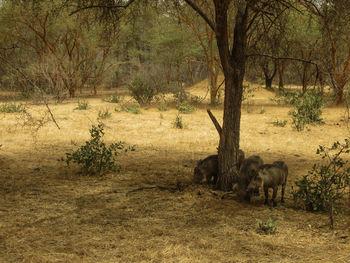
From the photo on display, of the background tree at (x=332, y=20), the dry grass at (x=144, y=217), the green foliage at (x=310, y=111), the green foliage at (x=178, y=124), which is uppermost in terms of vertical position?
the background tree at (x=332, y=20)

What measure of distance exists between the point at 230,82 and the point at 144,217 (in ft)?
7.39

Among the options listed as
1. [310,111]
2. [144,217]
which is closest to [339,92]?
[144,217]

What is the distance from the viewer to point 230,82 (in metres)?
4.76

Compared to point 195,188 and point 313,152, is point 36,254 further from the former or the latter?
point 313,152

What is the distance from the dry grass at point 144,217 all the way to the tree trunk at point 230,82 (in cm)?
46

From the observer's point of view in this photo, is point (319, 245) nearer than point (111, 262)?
No

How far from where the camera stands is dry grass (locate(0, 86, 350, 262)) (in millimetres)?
2971

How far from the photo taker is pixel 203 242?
10.4 feet

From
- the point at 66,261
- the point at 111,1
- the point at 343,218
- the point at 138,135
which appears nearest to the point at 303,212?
the point at 343,218

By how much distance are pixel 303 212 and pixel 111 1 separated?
163 inches

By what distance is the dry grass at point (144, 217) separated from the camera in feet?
9.75

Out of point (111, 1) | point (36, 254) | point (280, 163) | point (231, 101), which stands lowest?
point (36, 254)

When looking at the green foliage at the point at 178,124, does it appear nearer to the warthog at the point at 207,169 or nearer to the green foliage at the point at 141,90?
the warthog at the point at 207,169

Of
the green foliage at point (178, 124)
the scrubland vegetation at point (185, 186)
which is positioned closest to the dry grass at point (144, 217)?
the scrubland vegetation at point (185, 186)
